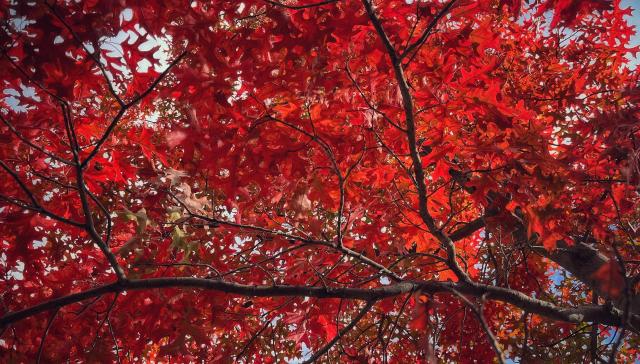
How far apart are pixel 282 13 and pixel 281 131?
701mm

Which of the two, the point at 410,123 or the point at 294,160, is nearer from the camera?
the point at 410,123

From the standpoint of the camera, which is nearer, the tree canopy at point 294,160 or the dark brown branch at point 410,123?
the dark brown branch at point 410,123

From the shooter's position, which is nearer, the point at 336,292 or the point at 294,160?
the point at 336,292

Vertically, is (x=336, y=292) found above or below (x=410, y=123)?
below

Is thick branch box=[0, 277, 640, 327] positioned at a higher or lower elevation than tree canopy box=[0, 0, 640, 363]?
lower

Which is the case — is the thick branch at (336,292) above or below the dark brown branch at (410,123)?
below

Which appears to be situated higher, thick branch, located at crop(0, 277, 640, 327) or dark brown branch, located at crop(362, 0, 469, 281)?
dark brown branch, located at crop(362, 0, 469, 281)

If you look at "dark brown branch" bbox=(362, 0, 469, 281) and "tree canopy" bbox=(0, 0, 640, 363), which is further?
"tree canopy" bbox=(0, 0, 640, 363)

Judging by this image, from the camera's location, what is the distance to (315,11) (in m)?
2.45

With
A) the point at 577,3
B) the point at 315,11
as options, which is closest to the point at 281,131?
the point at 315,11

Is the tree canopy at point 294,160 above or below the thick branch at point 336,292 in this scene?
above

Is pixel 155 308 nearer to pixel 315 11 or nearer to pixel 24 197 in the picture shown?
pixel 24 197

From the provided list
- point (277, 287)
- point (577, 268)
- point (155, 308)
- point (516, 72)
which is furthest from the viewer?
point (516, 72)

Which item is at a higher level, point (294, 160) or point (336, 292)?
point (294, 160)
